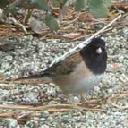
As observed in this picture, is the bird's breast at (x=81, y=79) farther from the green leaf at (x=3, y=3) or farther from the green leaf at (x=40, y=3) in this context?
the green leaf at (x=3, y=3)

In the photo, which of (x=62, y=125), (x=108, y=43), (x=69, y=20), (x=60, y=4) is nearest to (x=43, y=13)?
(x=69, y=20)

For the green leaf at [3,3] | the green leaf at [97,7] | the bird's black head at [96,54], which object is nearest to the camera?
the green leaf at [97,7]

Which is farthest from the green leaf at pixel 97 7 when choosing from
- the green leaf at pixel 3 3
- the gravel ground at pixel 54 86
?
the green leaf at pixel 3 3

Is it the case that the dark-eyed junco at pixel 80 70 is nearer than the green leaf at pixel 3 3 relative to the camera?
Yes

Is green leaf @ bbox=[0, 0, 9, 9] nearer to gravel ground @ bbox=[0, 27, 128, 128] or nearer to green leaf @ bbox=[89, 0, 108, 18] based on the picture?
gravel ground @ bbox=[0, 27, 128, 128]

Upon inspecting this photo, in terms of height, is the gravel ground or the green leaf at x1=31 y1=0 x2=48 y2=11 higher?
the green leaf at x1=31 y1=0 x2=48 y2=11

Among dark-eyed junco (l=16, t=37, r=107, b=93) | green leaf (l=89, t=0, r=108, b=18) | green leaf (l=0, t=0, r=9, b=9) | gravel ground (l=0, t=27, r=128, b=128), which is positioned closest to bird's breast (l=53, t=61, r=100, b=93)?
dark-eyed junco (l=16, t=37, r=107, b=93)
